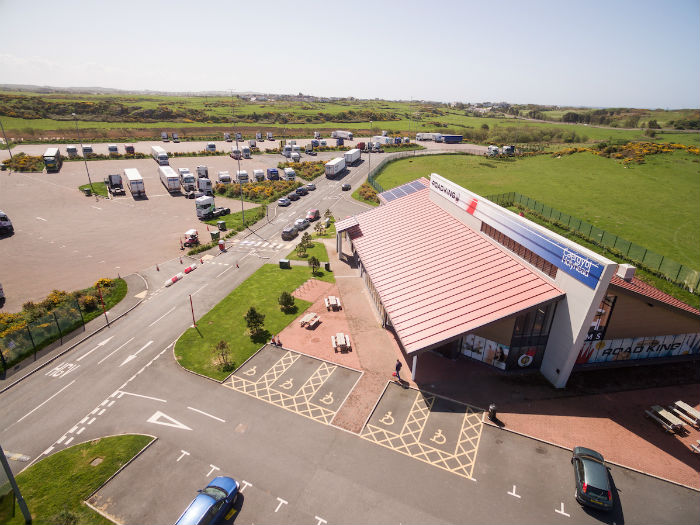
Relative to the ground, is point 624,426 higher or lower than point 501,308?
lower

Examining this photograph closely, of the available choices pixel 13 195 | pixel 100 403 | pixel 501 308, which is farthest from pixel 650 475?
pixel 13 195

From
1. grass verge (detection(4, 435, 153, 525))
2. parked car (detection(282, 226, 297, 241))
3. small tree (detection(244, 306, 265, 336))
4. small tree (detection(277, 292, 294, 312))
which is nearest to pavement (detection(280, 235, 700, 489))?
small tree (detection(244, 306, 265, 336))

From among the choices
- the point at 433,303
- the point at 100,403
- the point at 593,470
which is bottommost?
the point at 100,403

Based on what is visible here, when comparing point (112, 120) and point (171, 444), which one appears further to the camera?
point (112, 120)

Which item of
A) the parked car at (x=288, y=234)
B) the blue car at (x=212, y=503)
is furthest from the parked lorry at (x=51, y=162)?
the blue car at (x=212, y=503)

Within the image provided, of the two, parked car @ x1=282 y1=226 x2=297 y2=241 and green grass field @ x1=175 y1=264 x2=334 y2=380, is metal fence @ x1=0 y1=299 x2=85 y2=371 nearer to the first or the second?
green grass field @ x1=175 y1=264 x2=334 y2=380

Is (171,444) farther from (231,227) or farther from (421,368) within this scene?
(231,227)

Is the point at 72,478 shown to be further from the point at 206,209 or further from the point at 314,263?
the point at 206,209
